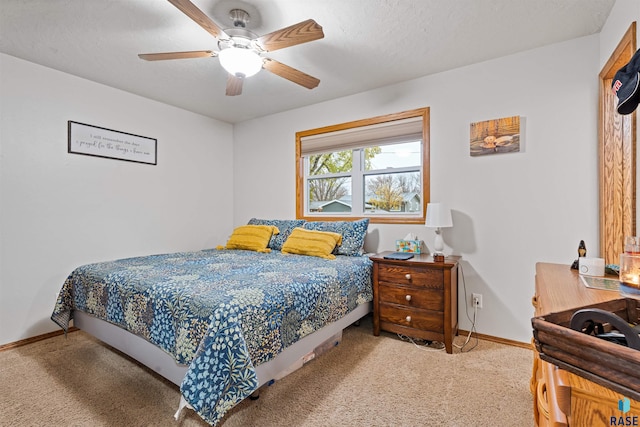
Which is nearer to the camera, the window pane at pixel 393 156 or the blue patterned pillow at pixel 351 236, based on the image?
the blue patterned pillow at pixel 351 236

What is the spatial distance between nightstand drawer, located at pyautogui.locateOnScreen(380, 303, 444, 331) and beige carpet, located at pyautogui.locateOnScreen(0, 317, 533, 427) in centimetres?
18

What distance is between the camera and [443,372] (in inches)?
80.4

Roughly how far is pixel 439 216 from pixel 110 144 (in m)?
3.38

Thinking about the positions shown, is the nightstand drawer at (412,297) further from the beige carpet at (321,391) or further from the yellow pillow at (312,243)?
the yellow pillow at (312,243)

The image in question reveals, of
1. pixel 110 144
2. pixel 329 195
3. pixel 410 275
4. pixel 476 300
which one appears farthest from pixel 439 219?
pixel 110 144

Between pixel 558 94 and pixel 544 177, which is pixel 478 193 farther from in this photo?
pixel 558 94

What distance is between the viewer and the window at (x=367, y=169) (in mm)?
3016

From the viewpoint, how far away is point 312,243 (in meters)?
2.92

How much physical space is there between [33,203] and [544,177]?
4.36 meters

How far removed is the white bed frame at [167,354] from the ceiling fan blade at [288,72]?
1.86 meters

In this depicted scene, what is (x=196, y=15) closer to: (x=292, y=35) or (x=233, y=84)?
(x=292, y=35)

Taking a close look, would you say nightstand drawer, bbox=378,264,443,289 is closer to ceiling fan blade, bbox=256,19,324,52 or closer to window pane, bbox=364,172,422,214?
window pane, bbox=364,172,422,214

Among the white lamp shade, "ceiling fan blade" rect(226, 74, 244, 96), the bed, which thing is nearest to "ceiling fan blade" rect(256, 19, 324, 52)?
"ceiling fan blade" rect(226, 74, 244, 96)

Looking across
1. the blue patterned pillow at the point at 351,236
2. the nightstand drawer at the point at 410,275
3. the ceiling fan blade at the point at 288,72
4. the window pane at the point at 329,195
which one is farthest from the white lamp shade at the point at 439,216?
the ceiling fan blade at the point at 288,72
